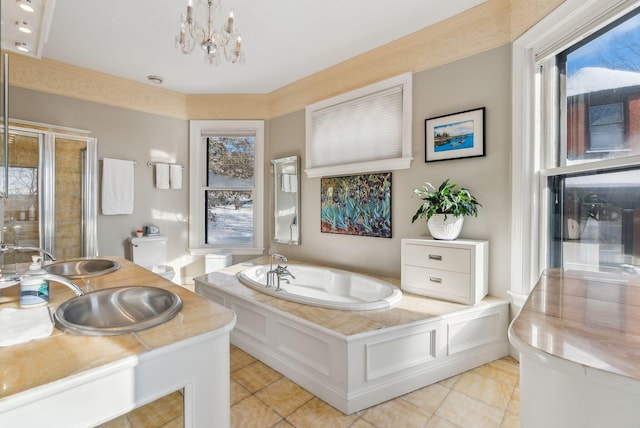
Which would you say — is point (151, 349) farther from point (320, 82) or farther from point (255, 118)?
point (255, 118)

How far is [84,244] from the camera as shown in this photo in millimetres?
3414

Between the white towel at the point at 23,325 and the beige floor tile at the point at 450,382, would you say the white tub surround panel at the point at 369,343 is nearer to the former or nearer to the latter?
the beige floor tile at the point at 450,382

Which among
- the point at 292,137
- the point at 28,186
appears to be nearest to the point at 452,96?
the point at 292,137

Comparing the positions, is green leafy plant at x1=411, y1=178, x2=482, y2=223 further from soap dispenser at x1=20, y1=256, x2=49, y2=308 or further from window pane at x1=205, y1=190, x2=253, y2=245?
window pane at x1=205, y1=190, x2=253, y2=245

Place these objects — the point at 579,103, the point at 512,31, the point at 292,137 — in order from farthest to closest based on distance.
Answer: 1. the point at 292,137
2. the point at 512,31
3. the point at 579,103

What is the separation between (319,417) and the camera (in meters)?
1.81

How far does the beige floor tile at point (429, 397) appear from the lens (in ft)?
6.22

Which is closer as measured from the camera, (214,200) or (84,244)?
(84,244)

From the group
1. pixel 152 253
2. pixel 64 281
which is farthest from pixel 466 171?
pixel 152 253

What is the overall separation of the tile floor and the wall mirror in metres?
2.07

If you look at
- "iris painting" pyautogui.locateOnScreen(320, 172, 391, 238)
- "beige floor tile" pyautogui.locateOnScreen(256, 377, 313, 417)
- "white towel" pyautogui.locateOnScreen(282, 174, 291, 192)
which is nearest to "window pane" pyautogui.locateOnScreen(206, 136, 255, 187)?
"white towel" pyautogui.locateOnScreen(282, 174, 291, 192)

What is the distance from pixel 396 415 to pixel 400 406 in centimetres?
9

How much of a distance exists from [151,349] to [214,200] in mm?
3761

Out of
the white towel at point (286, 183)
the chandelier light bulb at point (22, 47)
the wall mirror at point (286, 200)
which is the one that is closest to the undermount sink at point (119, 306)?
the chandelier light bulb at point (22, 47)
